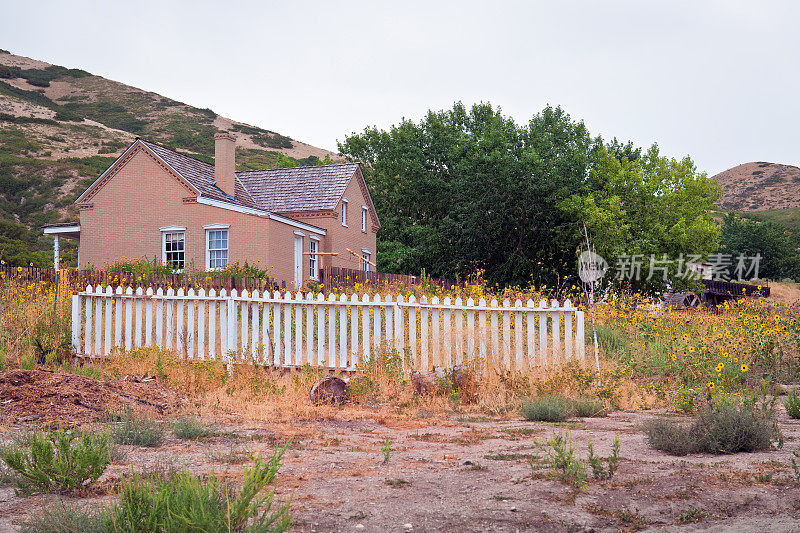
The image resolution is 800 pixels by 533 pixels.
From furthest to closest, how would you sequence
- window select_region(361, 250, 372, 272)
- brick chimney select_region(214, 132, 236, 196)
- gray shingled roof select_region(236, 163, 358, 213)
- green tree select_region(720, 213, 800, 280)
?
green tree select_region(720, 213, 800, 280), window select_region(361, 250, 372, 272), gray shingled roof select_region(236, 163, 358, 213), brick chimney select_region(214, 132, 236, 196)

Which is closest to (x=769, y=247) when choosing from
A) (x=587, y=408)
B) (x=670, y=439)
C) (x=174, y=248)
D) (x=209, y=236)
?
(x=209, y=236)

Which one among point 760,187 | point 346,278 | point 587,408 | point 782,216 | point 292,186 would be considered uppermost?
point 760,187

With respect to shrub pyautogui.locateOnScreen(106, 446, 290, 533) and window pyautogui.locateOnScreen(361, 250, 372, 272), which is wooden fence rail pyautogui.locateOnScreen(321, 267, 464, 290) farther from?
shrub pyautogui.locateOnScreen(106, 446, 290, 533)

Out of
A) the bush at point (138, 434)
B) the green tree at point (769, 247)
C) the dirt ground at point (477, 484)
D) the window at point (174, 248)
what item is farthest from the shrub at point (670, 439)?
the green tree at point (769, 247)

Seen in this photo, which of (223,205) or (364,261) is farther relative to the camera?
(364,261)

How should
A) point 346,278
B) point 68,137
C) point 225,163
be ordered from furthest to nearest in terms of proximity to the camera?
point 68,137 < point 225,163 < point 346,278

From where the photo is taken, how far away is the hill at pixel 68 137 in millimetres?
55750

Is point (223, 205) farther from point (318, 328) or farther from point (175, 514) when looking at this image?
point (175, 514)

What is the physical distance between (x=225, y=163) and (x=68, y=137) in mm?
64472

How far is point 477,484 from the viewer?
4410mm

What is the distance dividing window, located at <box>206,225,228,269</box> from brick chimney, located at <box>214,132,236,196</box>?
3.13 metres

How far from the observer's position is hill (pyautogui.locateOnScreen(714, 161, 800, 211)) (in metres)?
108

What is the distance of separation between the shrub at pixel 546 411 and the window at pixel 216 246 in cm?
2056

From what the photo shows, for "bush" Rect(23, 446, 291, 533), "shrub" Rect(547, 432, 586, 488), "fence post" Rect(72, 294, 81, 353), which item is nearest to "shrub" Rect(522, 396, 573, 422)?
"shrub" Rect(547, 432, 586, 488)
